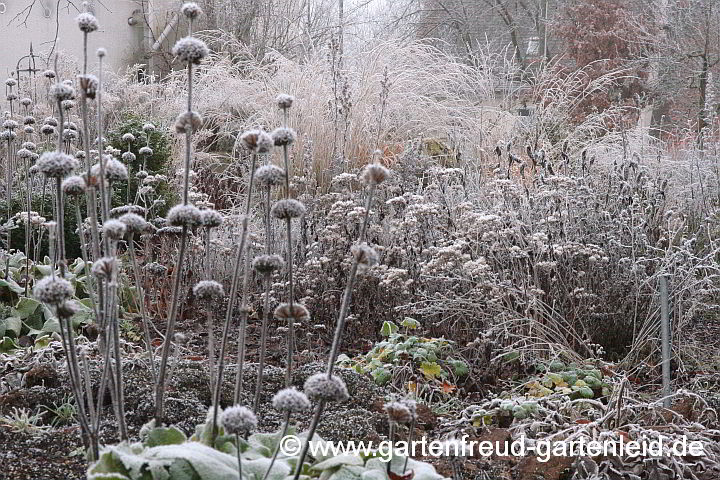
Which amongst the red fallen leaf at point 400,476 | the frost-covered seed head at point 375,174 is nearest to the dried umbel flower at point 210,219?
the frost-covered seed head at point 375,174

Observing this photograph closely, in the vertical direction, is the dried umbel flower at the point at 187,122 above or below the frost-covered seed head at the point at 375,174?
above

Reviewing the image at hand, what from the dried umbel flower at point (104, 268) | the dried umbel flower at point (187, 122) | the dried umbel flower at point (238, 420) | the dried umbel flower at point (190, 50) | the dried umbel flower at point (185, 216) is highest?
the dried umbel flower at point (190, 50)

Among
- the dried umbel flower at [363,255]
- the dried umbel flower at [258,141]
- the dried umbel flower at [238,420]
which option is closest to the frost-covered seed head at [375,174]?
the dried umbel flower at [363,255]

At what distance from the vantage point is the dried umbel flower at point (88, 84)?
5.10 feet

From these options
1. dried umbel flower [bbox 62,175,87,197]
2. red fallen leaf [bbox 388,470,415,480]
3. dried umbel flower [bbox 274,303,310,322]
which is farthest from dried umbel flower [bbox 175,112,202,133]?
red fallen leaf [bbox 388,470,415,480]

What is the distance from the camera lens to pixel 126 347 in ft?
11.9

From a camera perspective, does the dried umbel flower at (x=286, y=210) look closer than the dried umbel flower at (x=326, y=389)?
No

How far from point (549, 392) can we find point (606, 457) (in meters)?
0.72

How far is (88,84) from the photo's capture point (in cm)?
156

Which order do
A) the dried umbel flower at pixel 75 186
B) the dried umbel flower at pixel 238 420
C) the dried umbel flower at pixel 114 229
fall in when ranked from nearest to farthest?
the dried umbel flower at pixel 238 420 < the dried umbel flower at pixel 114 229 < the dried umbel flower at pixel 75 186

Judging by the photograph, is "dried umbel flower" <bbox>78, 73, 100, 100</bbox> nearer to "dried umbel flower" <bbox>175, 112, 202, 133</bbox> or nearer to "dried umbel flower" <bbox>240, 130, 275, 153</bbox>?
"dried umbel flower" <bbox>175, 112, 202, 133</bbox>

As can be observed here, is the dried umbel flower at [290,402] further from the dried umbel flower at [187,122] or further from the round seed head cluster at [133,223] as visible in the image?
the dried umbel flower at [187,122]

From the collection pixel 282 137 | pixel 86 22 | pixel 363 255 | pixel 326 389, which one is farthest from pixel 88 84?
pixel 326 389

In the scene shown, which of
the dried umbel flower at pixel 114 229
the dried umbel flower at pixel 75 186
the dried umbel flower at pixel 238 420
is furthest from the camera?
the dried umbel flower at pixel 75 186
